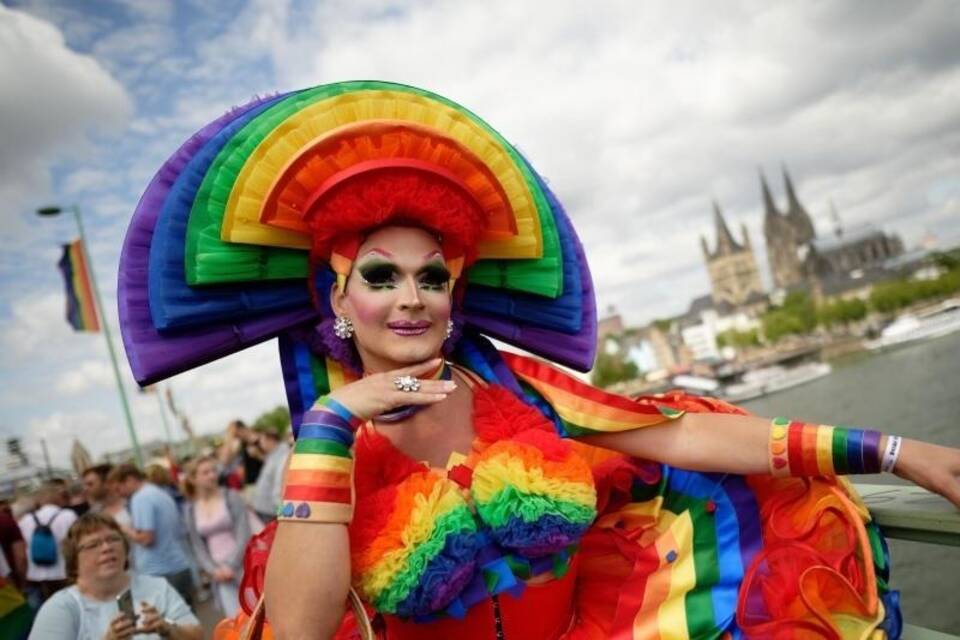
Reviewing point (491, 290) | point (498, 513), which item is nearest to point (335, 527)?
point (498, 513)

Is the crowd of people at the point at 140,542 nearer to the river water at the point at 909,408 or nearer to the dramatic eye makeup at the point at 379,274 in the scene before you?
the dramatic eye makeup at the point at 379,274

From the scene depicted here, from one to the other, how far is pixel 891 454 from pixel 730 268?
9866cm

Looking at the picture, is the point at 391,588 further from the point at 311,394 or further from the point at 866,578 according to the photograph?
the point at 866,578

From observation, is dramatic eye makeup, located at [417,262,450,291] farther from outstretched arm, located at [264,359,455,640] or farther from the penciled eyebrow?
outstretched arm, located at [264,359,455,640]

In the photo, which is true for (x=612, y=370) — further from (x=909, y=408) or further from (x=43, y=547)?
(x=43, y=547)

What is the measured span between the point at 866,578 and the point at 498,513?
744 mm

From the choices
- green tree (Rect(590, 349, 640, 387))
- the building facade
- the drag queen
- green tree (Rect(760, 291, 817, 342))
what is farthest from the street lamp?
the building facade

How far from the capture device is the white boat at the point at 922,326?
48.5 metres

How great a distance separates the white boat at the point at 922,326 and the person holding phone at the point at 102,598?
5449 cm

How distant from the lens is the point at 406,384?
135cm

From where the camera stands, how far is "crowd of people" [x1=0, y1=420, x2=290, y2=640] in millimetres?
2779

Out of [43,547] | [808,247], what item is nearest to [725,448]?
[43,547]

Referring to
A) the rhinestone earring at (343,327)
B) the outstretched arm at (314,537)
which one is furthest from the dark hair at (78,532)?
the outstretched arm at (314,537)

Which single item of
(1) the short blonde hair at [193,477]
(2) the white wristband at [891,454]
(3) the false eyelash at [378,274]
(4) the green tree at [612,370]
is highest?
(3) the false eyelash at [378,274]
